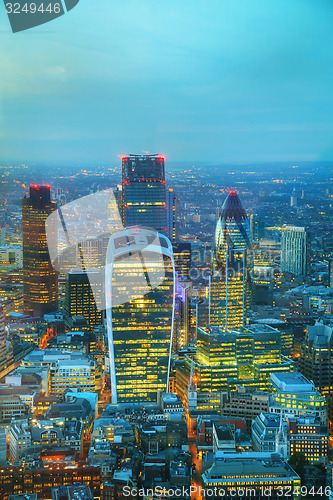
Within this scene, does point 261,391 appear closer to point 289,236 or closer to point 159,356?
point 159,356

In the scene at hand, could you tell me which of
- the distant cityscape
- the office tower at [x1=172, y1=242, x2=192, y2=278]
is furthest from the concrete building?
the office tower at [x1=172, y1=242, x2=192, y2=278]

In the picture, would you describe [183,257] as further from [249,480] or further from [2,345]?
[249,480]

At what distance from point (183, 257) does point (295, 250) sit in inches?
144

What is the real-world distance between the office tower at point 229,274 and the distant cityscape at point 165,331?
3cm

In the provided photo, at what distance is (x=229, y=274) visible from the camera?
1153cm

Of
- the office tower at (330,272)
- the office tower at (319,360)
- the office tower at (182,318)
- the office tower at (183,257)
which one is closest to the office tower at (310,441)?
the office tower at (319,360)

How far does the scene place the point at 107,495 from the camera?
643 cm

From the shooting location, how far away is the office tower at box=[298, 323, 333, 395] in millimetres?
10141

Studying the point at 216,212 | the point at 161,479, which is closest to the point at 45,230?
the point at 216,212

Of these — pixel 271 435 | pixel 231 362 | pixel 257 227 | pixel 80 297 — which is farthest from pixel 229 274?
pixel 271 435

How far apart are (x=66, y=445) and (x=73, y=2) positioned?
161 inches

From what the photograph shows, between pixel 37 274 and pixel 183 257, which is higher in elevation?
pixel 183 257

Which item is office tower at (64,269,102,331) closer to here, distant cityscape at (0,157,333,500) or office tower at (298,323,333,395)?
distant cityscape at (0,157,333,500)

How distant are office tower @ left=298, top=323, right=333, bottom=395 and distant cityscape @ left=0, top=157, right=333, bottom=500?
2cm
